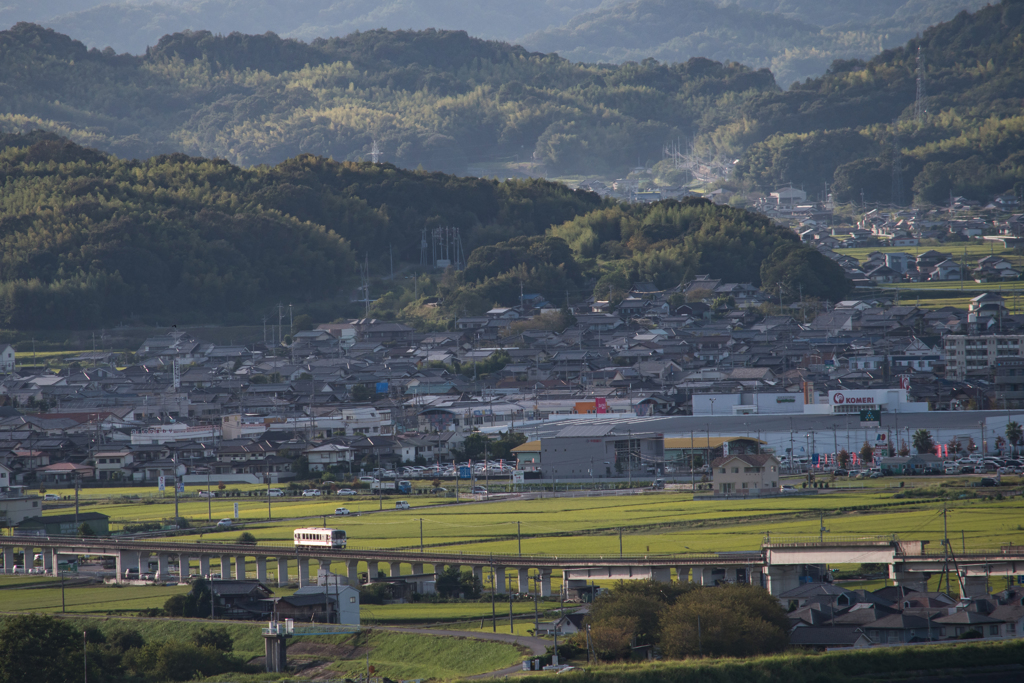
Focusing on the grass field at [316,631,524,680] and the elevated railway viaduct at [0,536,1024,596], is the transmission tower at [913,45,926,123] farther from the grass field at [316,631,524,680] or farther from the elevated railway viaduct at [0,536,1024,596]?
the grass field at [316,631,524,680]

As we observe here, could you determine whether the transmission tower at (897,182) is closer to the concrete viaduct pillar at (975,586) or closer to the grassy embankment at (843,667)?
the concrete viaduct pillar at (975,586)

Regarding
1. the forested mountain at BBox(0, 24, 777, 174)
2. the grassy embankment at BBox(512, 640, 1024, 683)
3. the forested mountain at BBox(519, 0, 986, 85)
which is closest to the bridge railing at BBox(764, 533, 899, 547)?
the grassy embankment at BBox(512, 640, 1024, 683)

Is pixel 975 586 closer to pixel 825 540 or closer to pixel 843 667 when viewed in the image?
pixel 825 540

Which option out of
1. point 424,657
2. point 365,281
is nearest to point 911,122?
point 365,281

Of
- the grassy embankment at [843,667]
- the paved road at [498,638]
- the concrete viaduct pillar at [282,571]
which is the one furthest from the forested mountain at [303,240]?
the grassy embankment at [843,667]

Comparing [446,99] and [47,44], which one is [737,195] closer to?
[446,99]

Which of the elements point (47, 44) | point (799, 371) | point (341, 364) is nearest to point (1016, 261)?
point (799, 371)
